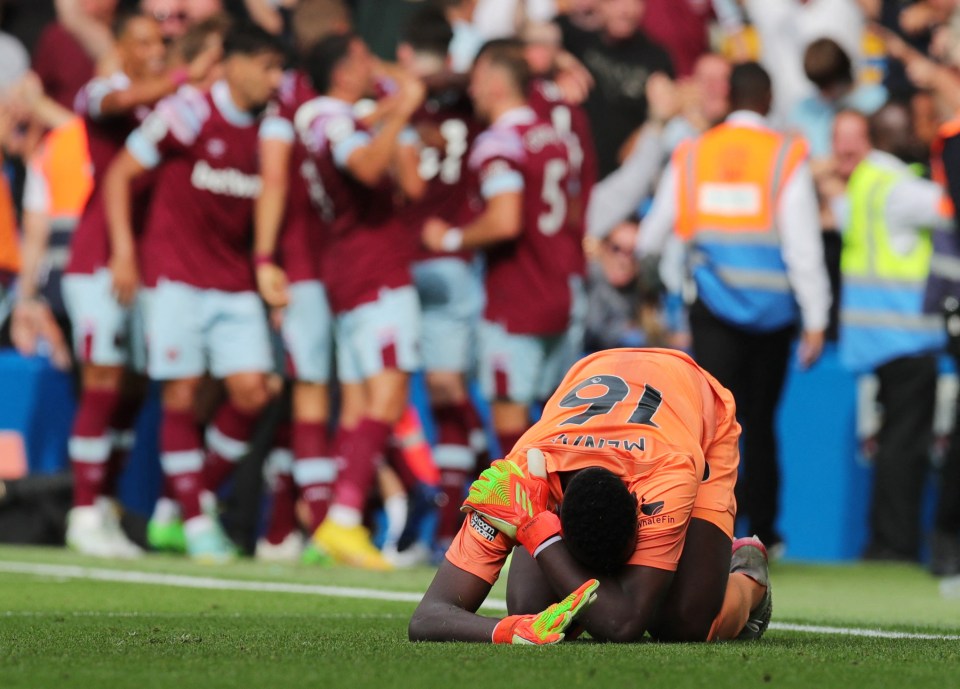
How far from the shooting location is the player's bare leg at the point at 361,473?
902 cm

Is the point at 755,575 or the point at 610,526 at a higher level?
the point at 610,526

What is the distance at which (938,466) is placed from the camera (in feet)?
35.4

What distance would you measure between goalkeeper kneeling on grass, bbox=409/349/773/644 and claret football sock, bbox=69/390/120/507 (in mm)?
5023

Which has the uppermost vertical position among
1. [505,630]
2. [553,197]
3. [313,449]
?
[553,197]

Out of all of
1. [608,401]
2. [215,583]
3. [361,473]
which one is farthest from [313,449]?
[608,401]

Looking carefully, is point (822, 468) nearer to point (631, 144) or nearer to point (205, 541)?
point (631, 144)

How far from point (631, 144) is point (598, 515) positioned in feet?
26.7

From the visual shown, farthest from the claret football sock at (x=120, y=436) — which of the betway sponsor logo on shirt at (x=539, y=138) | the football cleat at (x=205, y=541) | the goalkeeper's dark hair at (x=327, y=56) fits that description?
the betway sponsor logo on shirt at (x=539, y=138)

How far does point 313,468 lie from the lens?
379 inches

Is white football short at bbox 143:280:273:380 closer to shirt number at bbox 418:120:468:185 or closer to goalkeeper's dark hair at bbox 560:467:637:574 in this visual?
A: shirt number at bbox 418:120:468:185

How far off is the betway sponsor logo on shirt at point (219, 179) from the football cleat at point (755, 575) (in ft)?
15.6

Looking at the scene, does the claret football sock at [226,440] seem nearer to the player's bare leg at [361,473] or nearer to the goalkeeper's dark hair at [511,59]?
the player's bare leg at [361,473]

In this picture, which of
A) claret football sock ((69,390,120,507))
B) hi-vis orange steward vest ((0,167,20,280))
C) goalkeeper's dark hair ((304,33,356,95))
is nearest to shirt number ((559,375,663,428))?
goalkeeper's dark hair ((304,33,356,95))

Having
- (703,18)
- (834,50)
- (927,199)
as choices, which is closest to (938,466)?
(927,199)
